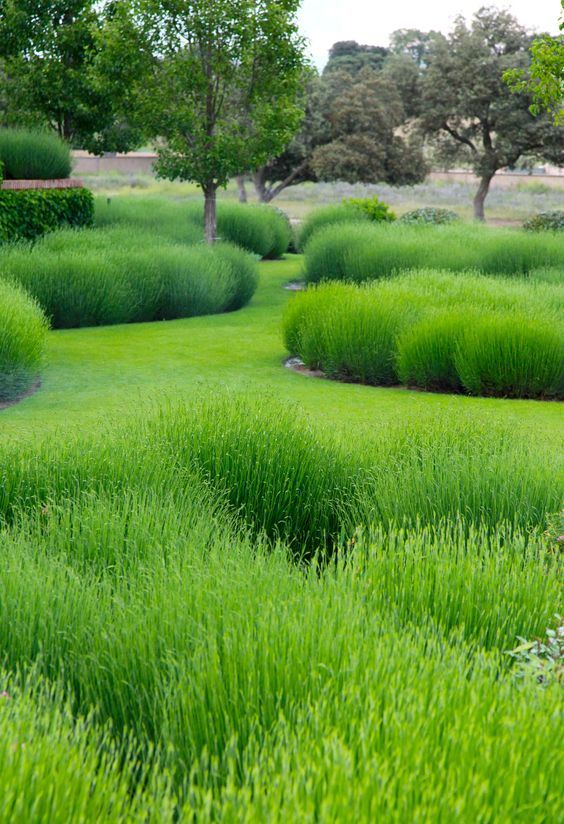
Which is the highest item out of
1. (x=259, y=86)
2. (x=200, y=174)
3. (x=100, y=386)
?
(x=259, y=86)

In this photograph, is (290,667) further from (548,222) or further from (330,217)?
(548,222)

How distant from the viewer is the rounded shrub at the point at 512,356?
365 inches

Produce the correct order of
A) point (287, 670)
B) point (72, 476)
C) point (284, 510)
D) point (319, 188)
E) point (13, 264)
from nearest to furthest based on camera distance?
point (287, 670), point (72, 476), point (284, 510), point (13, 264), point (319, 188)

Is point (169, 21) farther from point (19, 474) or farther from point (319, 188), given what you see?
point (319, 188)

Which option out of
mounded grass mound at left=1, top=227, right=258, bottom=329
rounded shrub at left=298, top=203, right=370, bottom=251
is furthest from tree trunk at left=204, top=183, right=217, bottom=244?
mounded grass mound at left=1, top=227, right=258, bottom=329

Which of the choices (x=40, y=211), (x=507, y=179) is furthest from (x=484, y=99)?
(x=507, y=179)

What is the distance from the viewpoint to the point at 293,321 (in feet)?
35.9

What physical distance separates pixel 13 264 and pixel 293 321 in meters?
3.64

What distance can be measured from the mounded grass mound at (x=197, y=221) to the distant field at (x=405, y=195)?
68.5 ft

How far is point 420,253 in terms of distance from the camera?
1469cm

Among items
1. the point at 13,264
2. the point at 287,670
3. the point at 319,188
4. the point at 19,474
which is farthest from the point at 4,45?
the point at 319,188

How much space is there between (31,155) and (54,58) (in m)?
5.95

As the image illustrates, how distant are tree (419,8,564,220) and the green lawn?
82.4 feet

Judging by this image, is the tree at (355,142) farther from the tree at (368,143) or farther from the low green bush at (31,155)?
the low green bush at (31,155)
